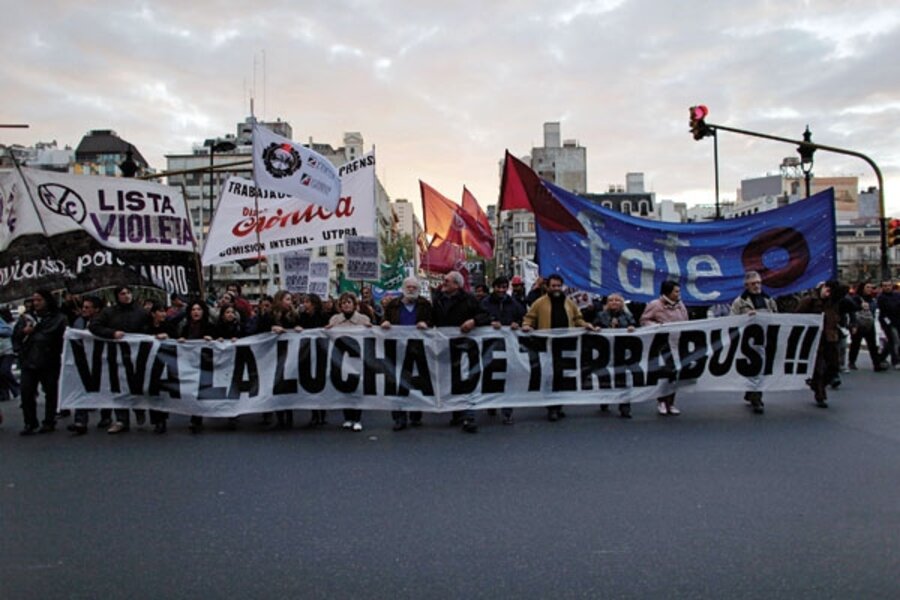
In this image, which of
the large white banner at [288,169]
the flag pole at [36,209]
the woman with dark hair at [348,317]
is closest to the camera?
the flag pole at [36,209]

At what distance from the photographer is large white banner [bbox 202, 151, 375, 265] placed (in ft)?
42.6

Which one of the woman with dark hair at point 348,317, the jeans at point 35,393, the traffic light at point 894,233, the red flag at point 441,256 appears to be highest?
the traffic light at point 894,233

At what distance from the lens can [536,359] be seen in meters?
8.67

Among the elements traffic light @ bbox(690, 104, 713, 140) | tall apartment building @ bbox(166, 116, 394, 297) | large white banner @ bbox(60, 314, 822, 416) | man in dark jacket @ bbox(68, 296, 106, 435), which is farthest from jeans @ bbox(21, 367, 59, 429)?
tall apartment building @ bbox(166, 116, 394, 297)

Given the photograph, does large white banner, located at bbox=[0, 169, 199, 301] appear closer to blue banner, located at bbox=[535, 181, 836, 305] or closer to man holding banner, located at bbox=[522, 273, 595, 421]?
man holding banner, located at bbox=[522, 273, 595, 421]

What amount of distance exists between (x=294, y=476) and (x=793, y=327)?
6.61m

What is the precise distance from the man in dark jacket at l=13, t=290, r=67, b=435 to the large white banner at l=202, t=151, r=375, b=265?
430 centimetres

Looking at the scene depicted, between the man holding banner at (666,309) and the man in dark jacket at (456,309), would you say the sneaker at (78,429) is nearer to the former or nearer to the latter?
the man in dark jacket at (456,309)

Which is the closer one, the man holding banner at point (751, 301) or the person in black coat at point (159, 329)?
the person in black coat at point (159, 329)

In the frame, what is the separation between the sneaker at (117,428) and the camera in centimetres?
828

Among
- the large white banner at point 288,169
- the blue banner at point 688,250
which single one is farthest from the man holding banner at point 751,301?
the large white banner at point 288,169

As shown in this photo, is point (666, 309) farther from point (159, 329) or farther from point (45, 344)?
point (45, 344)

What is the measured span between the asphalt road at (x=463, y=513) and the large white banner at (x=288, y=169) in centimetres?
463

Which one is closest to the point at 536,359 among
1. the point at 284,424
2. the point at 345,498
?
the point at 284,424
